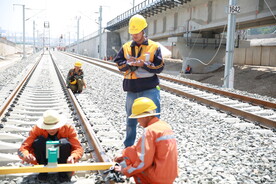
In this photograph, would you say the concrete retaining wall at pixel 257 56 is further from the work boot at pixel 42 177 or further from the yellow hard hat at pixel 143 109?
the work boot at pixel 42 177

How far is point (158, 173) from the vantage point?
318 cm

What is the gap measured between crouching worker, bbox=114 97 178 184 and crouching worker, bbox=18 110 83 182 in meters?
0.85

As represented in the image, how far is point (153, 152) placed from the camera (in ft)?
10.3

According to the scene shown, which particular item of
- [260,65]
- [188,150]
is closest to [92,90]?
[188,150]

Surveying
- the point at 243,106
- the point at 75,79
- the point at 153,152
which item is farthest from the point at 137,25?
the point at 75,79

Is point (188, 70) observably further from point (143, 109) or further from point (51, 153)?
point (51, 153)

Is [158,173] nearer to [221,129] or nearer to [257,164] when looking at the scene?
[257,164]

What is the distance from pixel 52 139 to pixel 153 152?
1.40 metres

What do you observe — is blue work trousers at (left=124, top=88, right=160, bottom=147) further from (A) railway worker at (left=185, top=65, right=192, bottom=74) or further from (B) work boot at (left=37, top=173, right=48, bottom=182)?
(A) railway worker at (left=185, top=65, right=192, bottom=74)

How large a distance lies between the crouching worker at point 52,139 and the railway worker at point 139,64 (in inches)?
38.4

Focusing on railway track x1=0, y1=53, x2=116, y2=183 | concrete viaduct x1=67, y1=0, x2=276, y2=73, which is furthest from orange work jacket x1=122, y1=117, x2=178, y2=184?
concrete viaduct x1=67, y1=0, x2=276, y2=73

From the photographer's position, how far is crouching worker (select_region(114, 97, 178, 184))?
3141 mm

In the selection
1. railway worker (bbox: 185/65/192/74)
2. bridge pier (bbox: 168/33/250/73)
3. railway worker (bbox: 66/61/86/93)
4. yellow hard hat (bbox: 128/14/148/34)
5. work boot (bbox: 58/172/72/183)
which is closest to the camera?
work boot (bbox: 58/172/72/183)

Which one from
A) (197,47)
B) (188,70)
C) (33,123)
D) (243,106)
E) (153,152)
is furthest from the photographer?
(188,70)
